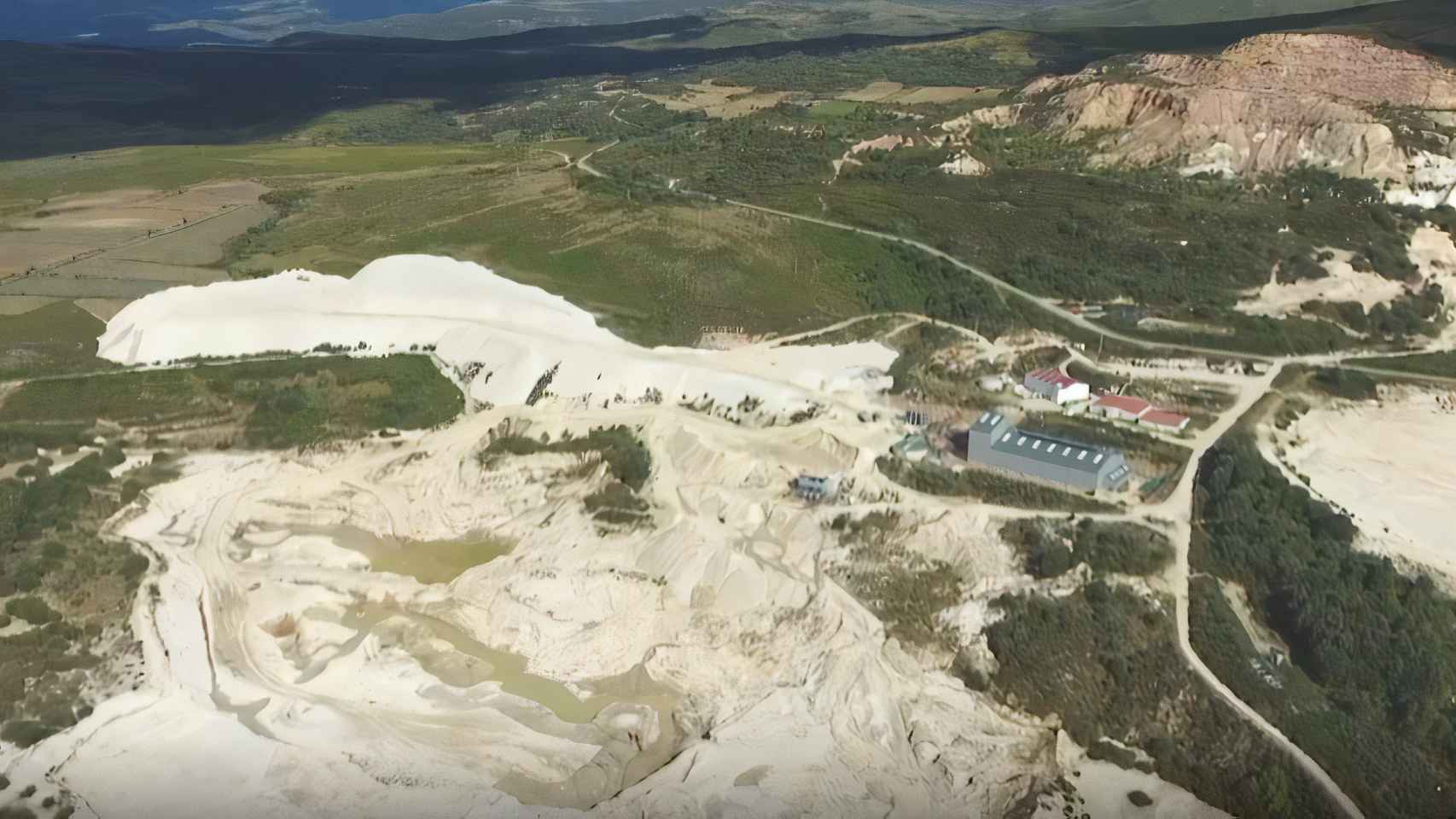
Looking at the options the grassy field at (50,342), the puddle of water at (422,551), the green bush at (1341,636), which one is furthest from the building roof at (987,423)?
the grassy field at (50,342)

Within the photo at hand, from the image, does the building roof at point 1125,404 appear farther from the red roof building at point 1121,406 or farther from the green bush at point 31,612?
the green bush at point 31,612

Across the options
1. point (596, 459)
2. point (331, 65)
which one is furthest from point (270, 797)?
point (331, 65)

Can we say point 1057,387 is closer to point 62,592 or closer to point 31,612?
point 62,592

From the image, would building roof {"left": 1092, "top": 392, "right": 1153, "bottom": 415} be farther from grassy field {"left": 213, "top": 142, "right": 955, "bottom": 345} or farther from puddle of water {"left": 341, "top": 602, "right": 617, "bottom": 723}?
puddle of water {"left": 341, "top": 602, "right": 617, "bottom": 723}

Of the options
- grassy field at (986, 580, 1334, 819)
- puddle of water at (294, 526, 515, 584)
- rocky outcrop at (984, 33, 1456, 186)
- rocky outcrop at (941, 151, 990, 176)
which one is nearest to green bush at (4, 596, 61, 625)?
puddle of water at (294, 526, 515, 584)

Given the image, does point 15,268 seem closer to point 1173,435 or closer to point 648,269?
point 648,269

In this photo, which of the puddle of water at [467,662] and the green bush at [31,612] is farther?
the green bush at [31,612]
